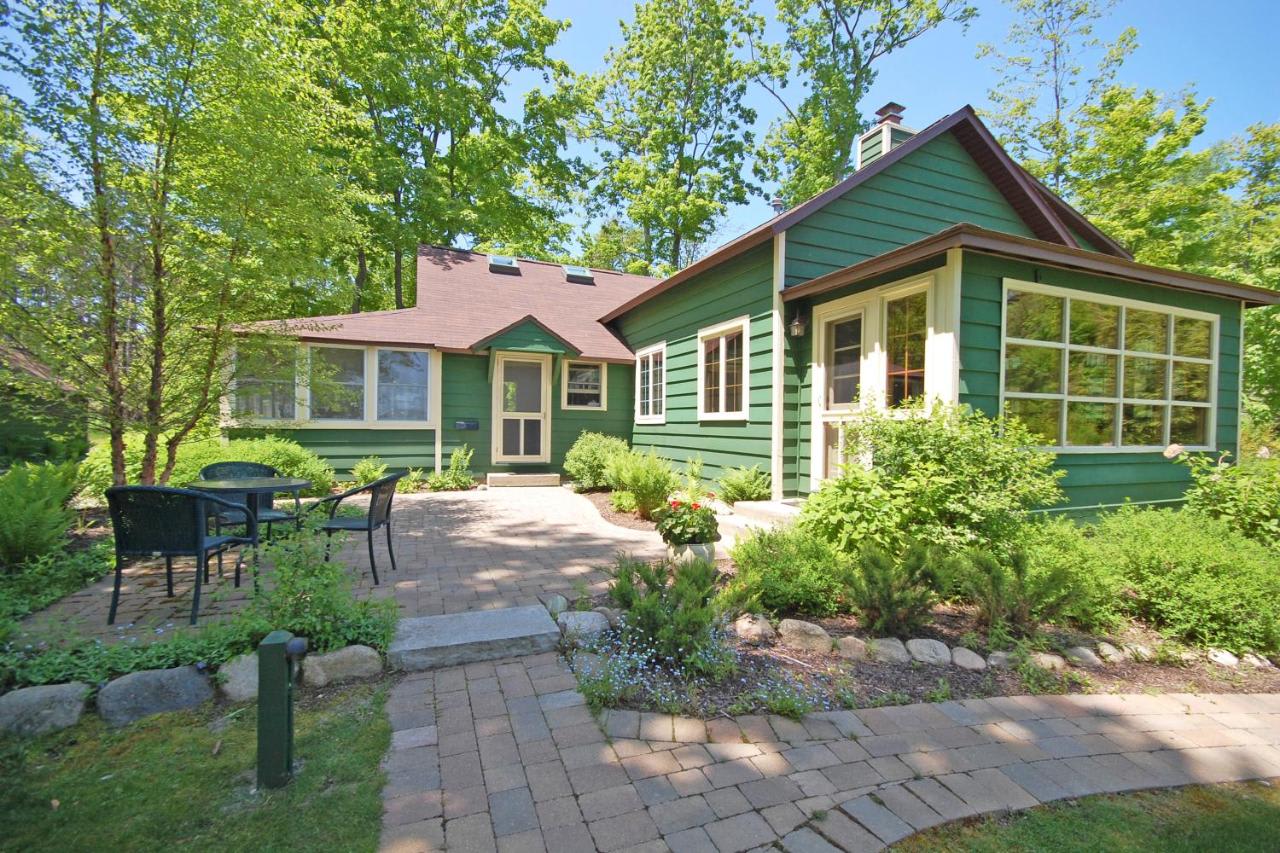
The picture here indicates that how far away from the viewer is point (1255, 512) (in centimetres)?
521

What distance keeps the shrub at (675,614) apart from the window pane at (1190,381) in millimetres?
Result: 7407

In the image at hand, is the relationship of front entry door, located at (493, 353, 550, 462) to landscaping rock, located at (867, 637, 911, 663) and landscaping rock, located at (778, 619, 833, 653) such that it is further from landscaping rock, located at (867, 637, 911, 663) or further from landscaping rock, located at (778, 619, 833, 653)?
landscaping rock, located at (867, 637, 911, 663)

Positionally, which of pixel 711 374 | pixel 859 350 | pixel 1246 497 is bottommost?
pixel 1246 497

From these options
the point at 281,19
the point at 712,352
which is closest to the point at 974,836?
the point at 712,352

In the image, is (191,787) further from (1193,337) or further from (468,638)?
(1193,337)

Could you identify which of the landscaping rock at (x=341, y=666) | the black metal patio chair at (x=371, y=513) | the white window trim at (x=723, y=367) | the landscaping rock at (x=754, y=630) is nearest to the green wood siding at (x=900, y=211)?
the white window trim at (x=723, y=367)

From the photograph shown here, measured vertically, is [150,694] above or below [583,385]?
below

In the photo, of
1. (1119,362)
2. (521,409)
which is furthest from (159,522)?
(1119,362)

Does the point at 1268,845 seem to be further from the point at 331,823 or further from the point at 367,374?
the point at 367,374

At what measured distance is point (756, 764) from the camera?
2330mm

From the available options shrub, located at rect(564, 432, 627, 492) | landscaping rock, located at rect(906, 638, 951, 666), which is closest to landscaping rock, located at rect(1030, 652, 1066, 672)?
landscaping rock, located at rect(906, 638, 951, 666)

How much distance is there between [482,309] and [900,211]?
838cm

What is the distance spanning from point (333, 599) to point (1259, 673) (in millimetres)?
5732

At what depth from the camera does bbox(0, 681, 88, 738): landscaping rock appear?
97.3 inches
